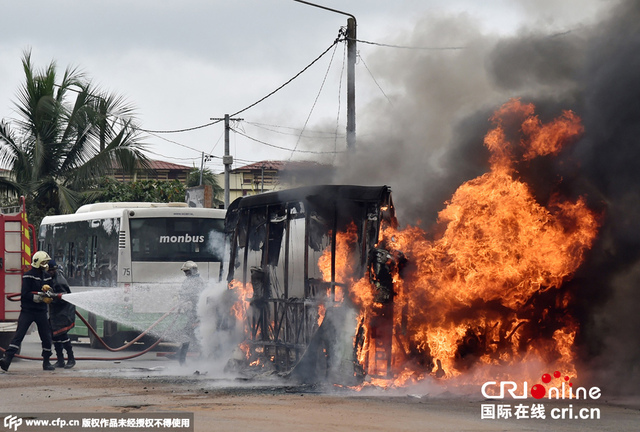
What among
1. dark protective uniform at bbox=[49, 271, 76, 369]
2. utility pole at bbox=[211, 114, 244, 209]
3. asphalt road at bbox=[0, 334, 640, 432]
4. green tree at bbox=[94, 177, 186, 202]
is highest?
utility pole at bbox=[211, 114, 244, 209]

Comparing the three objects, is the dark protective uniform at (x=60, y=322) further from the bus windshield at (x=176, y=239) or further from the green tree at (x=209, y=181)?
the green tree at (x=209, y=181)

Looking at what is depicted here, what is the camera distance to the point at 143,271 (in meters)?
20.0

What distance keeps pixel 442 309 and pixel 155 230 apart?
983cm

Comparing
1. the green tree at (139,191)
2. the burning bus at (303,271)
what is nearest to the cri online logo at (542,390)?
the burning bus at (303,271)

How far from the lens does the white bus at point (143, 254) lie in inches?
778

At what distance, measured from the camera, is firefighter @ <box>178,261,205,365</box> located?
15.4m

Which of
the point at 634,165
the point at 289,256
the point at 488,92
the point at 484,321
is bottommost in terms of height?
the point at 484,321

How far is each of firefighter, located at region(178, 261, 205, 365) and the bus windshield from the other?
4.48 m

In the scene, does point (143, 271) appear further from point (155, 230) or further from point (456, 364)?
point (456, 364)

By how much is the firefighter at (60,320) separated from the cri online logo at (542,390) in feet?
24.8

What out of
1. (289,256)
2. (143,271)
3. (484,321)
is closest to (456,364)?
(484,321)

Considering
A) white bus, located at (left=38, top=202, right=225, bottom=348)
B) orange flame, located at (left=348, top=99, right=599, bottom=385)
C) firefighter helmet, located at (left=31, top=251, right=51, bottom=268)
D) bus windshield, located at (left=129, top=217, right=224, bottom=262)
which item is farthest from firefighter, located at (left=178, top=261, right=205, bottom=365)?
bus windshield, located at (left=129, top=217, right=224, bottom=262)

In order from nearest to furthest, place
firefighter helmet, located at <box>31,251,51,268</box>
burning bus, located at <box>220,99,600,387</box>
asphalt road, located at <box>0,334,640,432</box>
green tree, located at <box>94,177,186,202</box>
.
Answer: asphalt road, located at <box>0,334,640,432</box> < burning bus, located at <box>220,99,600,387</box> < firefighter helmet, located at <box>31,251,51,268</box> < green tree, located at <box>94,177,186,202</box>

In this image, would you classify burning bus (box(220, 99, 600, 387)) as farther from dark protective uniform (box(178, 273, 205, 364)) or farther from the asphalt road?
dark protective uniform (box(178, 273, 205, 364))
